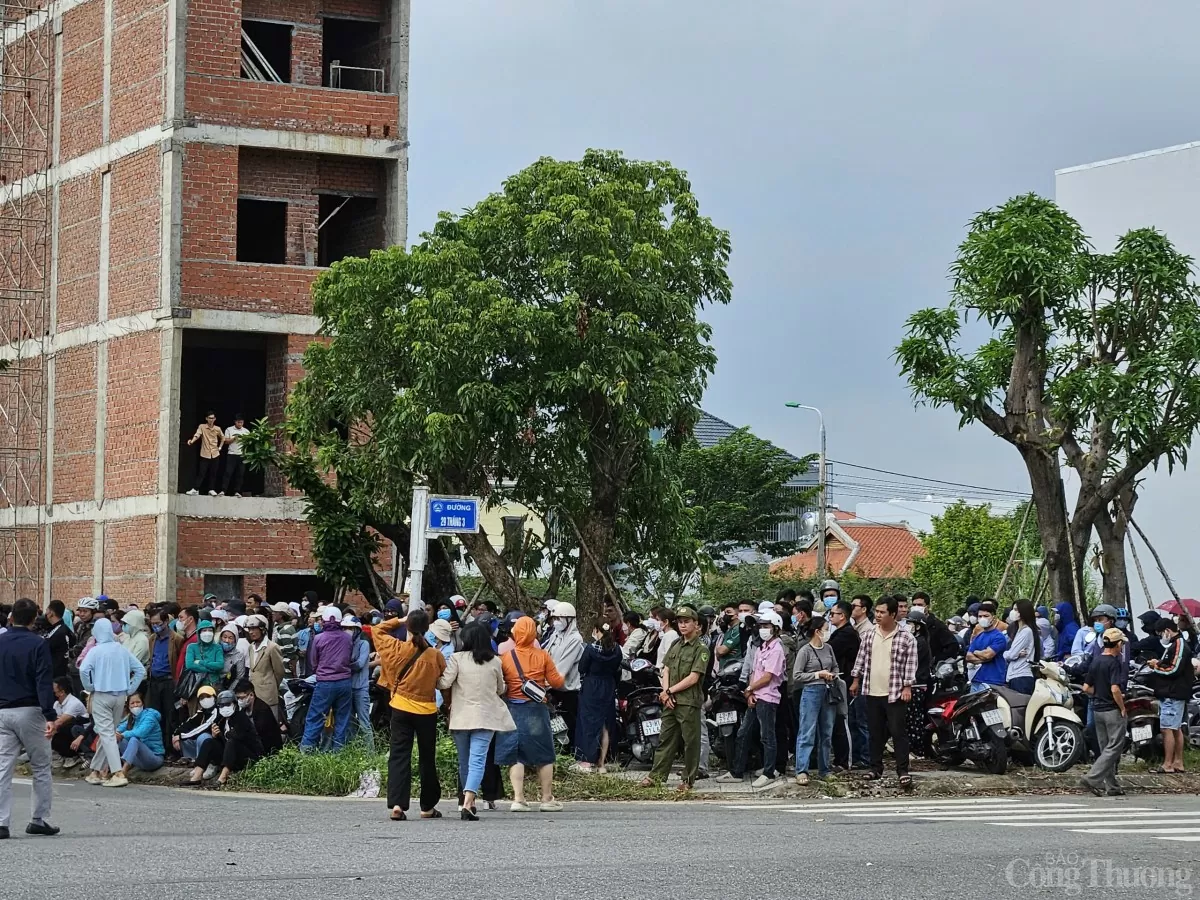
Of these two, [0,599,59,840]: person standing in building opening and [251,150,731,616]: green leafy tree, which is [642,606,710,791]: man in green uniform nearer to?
[0,599,59,840]: person standing in building opening

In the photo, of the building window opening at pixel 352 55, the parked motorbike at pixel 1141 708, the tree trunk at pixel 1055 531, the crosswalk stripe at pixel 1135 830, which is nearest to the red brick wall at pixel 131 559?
the building window opening at pixel 352 55

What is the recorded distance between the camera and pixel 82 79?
36812mm

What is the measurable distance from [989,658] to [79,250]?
76.7ft

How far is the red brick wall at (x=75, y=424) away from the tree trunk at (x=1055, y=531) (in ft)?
61.3

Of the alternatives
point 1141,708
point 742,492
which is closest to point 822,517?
point 742,492

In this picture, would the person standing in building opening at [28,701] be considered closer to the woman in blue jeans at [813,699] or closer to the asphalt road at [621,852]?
the asphalt road at [621,852]

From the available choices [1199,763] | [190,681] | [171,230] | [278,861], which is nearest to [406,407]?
[190,681]

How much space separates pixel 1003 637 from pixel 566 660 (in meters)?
4.69

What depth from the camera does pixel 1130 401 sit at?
2534 cm

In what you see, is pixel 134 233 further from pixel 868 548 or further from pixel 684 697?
pixel 868 548

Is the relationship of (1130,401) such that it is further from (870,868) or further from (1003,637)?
(870,868)

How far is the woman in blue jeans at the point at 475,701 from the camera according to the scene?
15.5 metres

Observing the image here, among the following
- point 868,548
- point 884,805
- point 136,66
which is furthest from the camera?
point 868,548

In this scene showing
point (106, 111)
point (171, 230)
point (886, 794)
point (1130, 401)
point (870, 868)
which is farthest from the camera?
point (106, 111)
